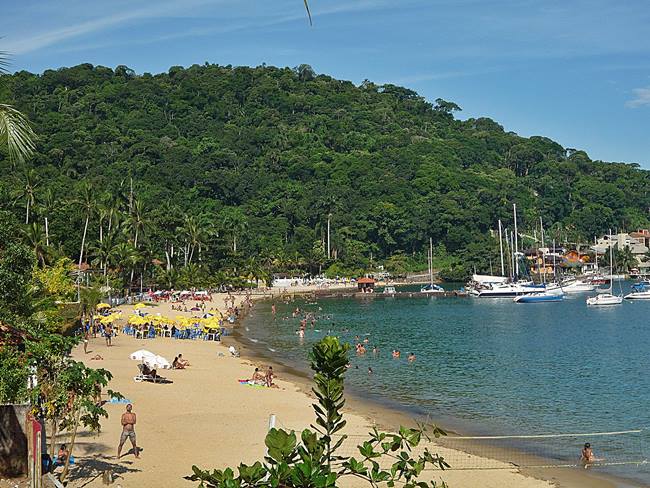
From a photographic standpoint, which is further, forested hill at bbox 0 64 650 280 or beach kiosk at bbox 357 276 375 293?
forested hill at bbox 0 64 650 280

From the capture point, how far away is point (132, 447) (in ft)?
59.2

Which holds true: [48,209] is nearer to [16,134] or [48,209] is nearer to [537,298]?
[537,298]

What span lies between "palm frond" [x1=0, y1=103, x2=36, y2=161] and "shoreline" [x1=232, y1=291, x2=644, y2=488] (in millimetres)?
10645

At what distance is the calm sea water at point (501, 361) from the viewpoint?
27.6 meters

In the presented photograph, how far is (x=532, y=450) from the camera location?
73.4 feet

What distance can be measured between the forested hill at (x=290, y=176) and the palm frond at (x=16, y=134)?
270 feet

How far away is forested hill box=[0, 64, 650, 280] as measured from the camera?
127312mm

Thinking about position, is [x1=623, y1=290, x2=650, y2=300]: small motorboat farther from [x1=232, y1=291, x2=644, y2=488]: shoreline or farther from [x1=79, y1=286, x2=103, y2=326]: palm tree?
[x1=79, y1=286, x2=103, y2=326]: palm tree

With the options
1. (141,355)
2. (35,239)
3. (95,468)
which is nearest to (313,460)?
(95,468)

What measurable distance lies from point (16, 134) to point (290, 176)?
507 ft

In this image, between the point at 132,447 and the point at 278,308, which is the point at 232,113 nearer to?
the point at 278,308

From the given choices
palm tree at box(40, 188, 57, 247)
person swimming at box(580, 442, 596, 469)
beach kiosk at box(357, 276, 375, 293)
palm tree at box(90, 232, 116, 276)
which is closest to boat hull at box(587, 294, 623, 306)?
beach kiosk at box(357, 276, 375, 293)

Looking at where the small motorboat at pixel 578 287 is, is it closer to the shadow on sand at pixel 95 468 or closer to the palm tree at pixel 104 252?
the palm tree at pixel 104 252

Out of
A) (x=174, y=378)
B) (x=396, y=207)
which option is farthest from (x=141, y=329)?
(x=396, y=207)
